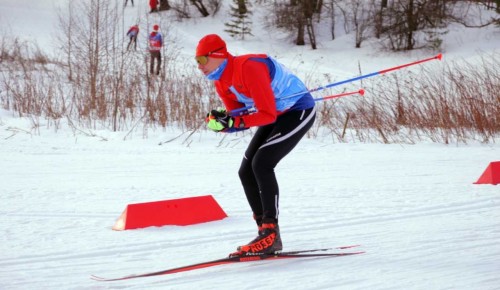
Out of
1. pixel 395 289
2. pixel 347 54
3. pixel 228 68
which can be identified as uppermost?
pixel 228 68

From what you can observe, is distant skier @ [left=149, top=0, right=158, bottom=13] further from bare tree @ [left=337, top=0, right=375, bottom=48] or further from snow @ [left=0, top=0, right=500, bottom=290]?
snow @ [left=0, top=0, right=500, bottom=290]

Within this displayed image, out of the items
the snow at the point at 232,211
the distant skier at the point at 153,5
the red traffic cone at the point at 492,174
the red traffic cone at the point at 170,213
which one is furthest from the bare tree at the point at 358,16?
the red traffic cone at the point at 170,213

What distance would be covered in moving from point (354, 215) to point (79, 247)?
226 centimetres

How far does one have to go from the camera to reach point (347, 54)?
25.9m

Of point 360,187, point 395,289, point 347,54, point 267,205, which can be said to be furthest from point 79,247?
point 347,54

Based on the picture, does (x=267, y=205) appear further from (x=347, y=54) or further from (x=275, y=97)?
(x=347, y=54)

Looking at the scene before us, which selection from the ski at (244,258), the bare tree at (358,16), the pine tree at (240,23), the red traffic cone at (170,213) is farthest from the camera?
the pine tree at (240,23)

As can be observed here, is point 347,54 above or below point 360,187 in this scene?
below

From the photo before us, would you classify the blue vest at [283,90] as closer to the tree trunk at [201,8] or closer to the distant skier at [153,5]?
the tree trunk at [201,8]

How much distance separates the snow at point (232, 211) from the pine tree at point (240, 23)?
59.9ft

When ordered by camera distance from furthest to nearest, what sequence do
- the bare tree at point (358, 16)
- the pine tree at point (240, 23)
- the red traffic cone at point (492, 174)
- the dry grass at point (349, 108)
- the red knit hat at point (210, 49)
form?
the pine tree at point (240, 23)
the bare tree at point (358, 16)
the dry grass at point (349, 108)
the red traffic cone at point (492, 174)
the red knit hat at point (210, 49)

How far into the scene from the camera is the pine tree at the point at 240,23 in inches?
1115

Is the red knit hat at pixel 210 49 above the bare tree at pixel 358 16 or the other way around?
above

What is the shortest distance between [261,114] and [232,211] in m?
2.02
